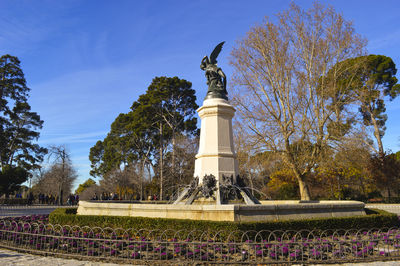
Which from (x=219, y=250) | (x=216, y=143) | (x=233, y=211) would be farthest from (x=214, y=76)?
(x=219, y=250)

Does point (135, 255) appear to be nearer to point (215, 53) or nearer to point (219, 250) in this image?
point (219, 250)

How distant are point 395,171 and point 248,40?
19668 millimetres

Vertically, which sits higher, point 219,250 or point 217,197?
point 217,197

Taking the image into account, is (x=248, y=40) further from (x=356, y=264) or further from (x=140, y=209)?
(x=356, y=264)

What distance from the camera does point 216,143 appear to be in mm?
11523

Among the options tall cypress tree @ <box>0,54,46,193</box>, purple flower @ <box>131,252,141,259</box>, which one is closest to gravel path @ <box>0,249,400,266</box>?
purple flower @ <box>131,252,141,259</box>

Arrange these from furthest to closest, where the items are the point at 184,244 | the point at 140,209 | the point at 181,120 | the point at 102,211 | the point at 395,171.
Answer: the point at 181,120
the point at 395,171
the point at 102,211
the point at 140,209
the point at 184,244

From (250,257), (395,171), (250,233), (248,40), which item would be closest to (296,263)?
(250,257)

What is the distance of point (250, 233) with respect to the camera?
753cm

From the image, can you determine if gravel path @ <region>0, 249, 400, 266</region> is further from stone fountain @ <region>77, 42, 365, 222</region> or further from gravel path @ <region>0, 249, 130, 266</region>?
stone fountain @ <region>77, 42, 365, 222</region>

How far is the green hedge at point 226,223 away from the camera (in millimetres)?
7617

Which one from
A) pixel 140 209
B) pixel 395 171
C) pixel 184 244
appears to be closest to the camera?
pixel 184 244

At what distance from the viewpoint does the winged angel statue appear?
12727 millimetres

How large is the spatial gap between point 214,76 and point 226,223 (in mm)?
7594
